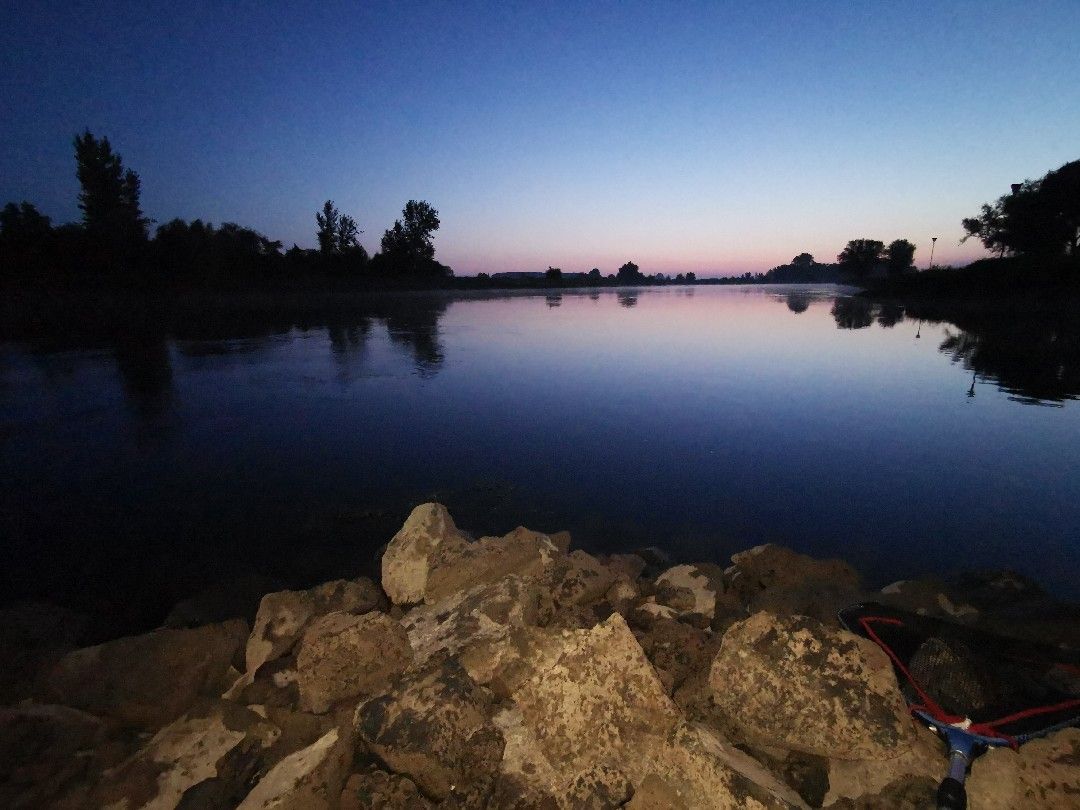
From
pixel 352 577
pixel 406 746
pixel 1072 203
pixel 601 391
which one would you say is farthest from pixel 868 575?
pixel 1072 203

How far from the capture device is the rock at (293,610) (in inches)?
143

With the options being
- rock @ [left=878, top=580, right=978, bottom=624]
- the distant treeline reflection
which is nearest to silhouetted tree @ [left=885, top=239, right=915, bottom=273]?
the distant treeline reflection

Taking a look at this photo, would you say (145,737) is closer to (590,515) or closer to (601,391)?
(590,515)

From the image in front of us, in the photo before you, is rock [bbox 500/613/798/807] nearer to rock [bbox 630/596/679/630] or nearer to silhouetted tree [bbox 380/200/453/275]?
rock [bbox 630/596/679/630]

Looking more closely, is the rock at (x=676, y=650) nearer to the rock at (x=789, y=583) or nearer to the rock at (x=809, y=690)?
the rock at (x=809, y=690)

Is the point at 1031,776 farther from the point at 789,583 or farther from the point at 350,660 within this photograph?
the point at 350,660

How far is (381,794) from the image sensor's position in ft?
7.76

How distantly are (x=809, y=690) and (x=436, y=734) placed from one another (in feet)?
6.86

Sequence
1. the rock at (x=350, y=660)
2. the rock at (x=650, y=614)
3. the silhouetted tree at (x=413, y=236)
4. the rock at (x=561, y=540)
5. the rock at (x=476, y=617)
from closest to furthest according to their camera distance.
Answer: the rock at (x=350, y=660)
the rock at (x=476, y=617)
the rock at (x=650, y=614)
the rock at (x=561, y=540)
the silhouetted tree at (x=413, y=236)

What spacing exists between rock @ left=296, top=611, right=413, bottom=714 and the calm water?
103 inches

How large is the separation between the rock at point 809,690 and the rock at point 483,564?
194 cm

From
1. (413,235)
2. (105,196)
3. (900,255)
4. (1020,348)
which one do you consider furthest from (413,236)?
(900,255)

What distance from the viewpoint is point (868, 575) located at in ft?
18.7

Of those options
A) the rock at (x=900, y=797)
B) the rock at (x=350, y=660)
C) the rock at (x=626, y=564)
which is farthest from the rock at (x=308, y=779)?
the rock at (x=626, y=564)
